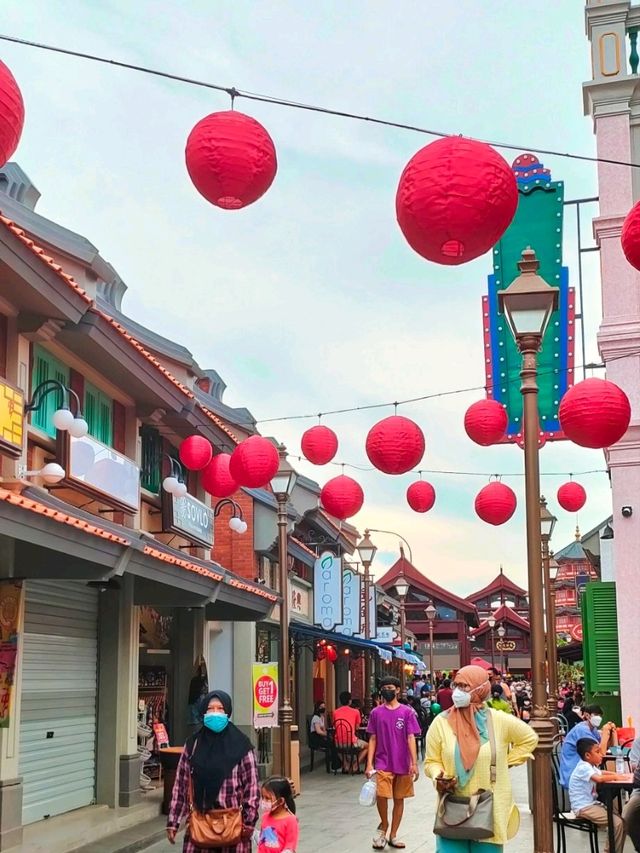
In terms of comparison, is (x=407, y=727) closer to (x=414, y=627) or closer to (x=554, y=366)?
(x=554, y=366)

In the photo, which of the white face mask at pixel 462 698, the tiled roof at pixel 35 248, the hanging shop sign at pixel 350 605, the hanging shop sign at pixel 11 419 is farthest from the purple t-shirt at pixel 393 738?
the hanging shop sign at pixel 350 605

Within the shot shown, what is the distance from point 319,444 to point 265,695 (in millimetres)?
3718

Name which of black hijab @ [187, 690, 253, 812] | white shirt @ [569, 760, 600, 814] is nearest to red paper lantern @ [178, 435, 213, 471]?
white shirt @ [569, 760, 600, 814]

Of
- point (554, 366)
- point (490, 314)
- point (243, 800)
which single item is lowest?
point (243, 800)

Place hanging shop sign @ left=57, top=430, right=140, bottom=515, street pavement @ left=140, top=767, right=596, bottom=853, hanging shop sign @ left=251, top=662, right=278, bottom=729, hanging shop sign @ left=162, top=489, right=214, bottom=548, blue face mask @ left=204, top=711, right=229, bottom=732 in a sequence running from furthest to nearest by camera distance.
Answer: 1. hanging shop sign @ left=162, top=489, right=214, bottom=548
2. hanging shop sign @ left=251, top=662, right=278, bottom=729
3. hanging shop sign @ left=57, top=430, right=140, bottom=515
4. street pavement @ left=140, top=767, right=596, bottom=853
5. blue face mask @ left=204, top=711, right=229, bottom=732

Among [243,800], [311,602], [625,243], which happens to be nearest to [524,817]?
[243,800]

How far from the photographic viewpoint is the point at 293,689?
1226 inches

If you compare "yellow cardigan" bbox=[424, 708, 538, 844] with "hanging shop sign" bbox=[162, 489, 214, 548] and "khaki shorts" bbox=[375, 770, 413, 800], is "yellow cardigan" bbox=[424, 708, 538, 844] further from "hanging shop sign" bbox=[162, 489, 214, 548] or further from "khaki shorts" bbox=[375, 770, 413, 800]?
"hanging shop sign" bbox=[162, 489, 214, 548]

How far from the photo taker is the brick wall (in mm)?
27250

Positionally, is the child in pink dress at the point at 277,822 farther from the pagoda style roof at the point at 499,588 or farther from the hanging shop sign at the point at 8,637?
the pagoda style roof at the point at 499,588

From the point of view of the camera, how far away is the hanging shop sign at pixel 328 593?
2950 cm

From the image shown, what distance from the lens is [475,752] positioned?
719cm

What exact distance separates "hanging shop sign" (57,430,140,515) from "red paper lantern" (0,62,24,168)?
7859 millimetres

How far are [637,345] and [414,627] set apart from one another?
188 feet
